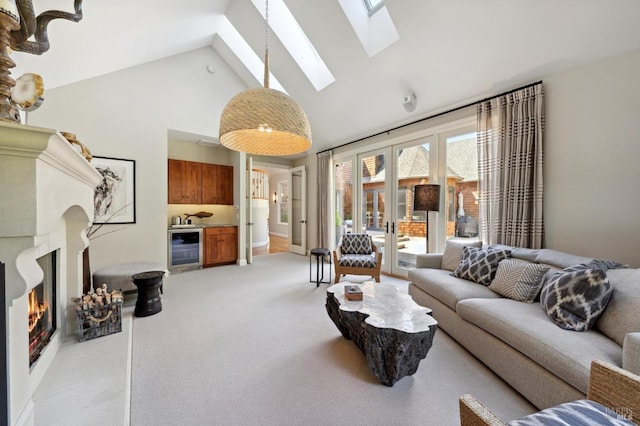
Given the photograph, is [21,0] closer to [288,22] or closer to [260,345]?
[260,345]

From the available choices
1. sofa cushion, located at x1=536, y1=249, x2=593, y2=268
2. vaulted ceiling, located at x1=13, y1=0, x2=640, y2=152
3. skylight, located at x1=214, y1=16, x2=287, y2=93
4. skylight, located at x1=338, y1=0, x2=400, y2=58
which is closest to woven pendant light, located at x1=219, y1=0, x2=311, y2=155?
vaulted ceiling, located at x1=13, y1=0, x2=640, y2=152

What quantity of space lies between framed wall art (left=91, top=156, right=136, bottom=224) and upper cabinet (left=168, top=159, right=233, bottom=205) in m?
0.99

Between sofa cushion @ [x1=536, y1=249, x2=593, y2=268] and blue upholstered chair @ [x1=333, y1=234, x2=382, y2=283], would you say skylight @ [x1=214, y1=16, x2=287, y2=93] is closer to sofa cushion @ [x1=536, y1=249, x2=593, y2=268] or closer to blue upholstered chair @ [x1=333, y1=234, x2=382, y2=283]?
blue upholstered chair @ [x1=333, y1=234, x2=382, y2=283]

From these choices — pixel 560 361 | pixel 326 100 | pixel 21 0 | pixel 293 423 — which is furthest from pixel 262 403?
pixel 326 100

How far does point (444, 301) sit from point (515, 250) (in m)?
0.98

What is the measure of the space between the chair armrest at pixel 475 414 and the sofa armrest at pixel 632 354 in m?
0.95

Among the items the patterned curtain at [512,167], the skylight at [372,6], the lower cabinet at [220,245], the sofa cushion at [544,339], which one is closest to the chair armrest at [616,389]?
the sofa cushion at [544,339]

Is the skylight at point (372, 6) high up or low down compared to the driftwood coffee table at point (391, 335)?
up

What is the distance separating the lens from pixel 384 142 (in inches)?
177

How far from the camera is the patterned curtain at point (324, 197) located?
5699 mm

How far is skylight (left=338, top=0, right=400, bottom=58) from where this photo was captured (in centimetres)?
316

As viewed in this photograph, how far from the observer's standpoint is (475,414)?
87cm

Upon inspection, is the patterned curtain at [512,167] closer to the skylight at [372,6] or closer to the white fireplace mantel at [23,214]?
the skylight at [372,6]

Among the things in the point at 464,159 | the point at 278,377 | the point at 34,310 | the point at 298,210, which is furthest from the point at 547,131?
the point at 298,210
